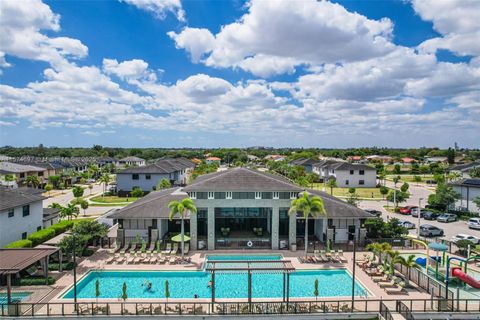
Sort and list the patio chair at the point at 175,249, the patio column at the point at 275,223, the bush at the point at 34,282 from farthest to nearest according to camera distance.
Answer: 1. the patio column at the point at 275,223
2. the patio chair at the point at 175,249
3. the bush at the point at 34,282

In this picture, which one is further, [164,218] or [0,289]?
[164,218]

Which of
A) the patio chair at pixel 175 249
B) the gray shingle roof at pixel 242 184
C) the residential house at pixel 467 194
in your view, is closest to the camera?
the patio chair at pixel 175 249

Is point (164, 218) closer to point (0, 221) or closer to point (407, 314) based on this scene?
point (0, 221)

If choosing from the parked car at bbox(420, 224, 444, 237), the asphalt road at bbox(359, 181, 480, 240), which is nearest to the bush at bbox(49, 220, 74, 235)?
the asphalt road at bbox(359, 181, 480, 240)

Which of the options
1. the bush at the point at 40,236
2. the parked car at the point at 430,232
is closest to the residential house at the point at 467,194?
the parked car at the point at 430,232

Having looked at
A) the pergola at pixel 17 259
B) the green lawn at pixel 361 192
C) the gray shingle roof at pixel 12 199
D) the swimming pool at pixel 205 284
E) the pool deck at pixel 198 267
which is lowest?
the swimming pool at pixel 205 284

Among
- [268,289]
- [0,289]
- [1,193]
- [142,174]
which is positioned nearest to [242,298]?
[268,289]

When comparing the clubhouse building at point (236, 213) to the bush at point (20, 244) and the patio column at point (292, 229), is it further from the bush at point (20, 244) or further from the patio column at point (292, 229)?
the bush at point (20, 244)
